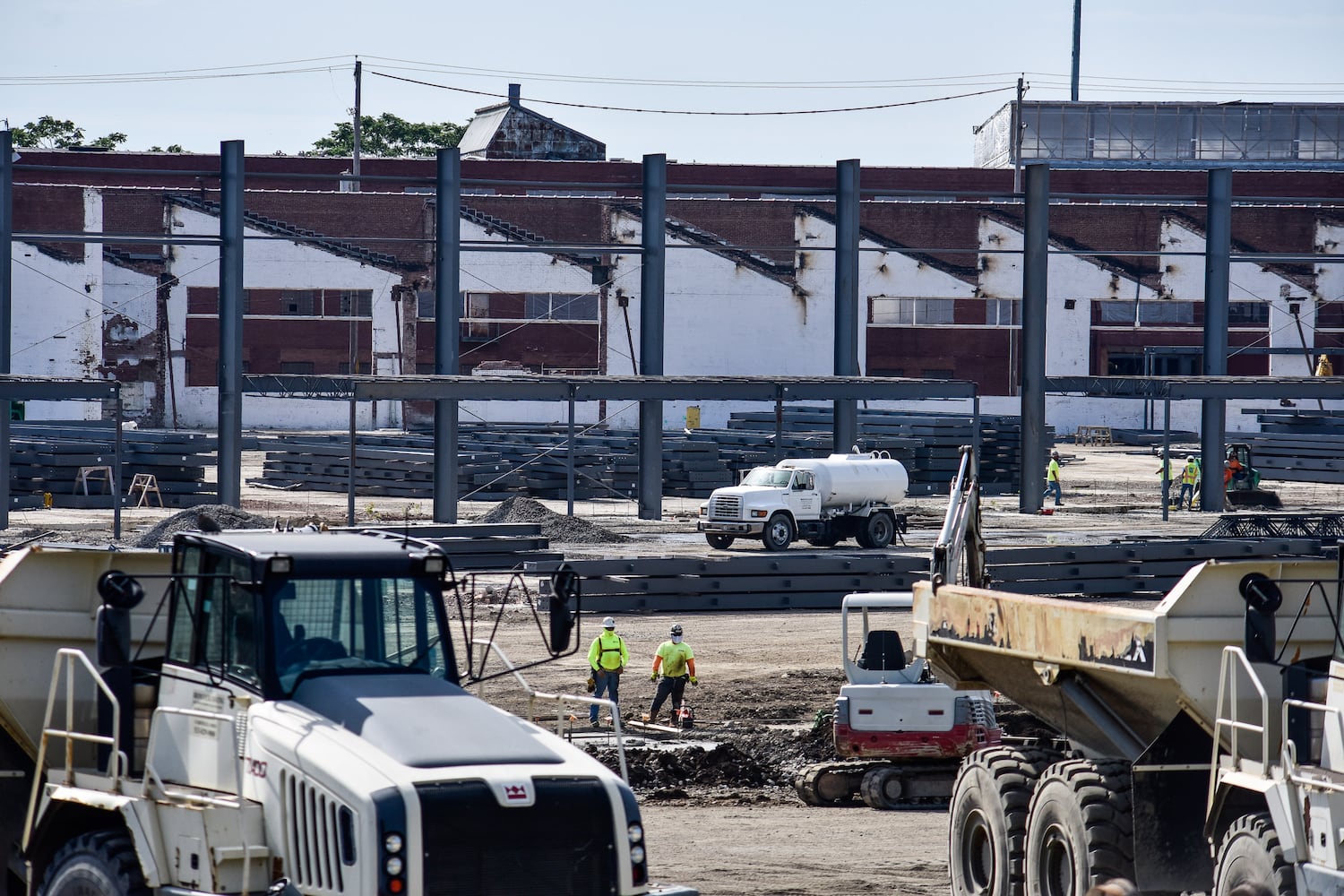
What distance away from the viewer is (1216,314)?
45.5 m

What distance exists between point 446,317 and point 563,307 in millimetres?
24800

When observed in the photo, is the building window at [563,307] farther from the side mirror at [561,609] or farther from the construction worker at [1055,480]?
the side mirror at [561,609]

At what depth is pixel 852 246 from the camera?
144 ft

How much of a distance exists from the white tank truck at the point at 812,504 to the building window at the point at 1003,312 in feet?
105

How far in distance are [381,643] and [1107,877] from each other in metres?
4.68

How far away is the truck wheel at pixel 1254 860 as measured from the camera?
8.34m

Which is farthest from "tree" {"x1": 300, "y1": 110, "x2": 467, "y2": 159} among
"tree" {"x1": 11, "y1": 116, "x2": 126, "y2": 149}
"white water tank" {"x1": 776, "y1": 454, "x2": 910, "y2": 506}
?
"white water tank" {"x1": 776, "y1": 454, "x2": 910, "y2": 506}

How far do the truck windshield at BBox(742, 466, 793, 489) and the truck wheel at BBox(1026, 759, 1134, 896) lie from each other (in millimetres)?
25337

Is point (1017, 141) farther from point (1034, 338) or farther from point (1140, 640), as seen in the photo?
point (1140, 640)

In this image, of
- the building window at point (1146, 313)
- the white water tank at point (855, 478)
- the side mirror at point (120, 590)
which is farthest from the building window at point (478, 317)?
the side mirror at point (120, 590)

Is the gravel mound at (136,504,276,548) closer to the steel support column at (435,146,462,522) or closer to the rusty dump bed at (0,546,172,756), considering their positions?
the steel support column at (435,146,462,522)

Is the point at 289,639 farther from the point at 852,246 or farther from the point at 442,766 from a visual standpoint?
the point at 852,246

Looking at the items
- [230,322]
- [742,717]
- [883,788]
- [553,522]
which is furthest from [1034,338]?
[883,788]

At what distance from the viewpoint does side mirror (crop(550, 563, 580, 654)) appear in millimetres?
8523
